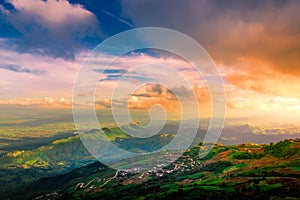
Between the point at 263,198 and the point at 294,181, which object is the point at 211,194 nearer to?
the point at 263,198

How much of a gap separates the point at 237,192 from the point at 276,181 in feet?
58.4

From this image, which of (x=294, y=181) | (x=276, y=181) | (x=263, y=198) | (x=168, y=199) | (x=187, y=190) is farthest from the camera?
(x=187, y=190)

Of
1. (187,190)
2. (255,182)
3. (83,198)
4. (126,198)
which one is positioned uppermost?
(255,182)

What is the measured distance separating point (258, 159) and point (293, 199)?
127235 millimetres

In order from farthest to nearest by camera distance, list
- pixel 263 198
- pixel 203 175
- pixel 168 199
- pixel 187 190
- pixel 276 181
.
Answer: pixel 203 175
pixel 187 190
pixel 168 199
pixel 276 181
pixel 263 198

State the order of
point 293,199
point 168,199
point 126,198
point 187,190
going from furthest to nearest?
1. point 126,198
2. point 187,190
3. point 168,199
4. point 293,199

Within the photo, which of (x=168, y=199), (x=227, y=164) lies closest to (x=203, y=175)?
(x=227, y=164)

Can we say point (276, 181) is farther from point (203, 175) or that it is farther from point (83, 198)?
point (83, 198)

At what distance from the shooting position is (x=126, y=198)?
14562 cm

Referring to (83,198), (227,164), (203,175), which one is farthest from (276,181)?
(83,198)

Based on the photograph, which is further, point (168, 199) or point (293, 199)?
point (168, 199)

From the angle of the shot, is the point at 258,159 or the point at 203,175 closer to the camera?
the point at 203,175

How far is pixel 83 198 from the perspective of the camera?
18062cm

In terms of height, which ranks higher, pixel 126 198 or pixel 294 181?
pixel 294 181
